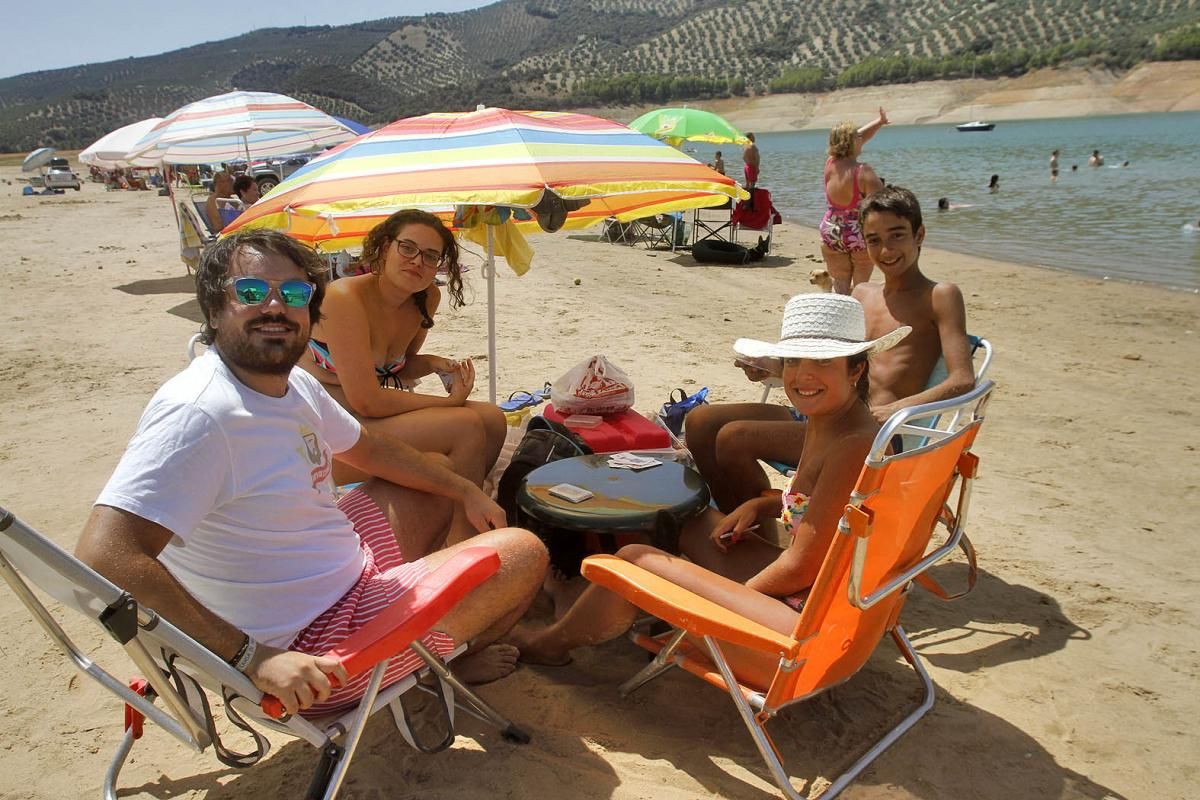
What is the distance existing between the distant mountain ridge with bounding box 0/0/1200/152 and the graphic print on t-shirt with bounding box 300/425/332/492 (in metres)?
84.9

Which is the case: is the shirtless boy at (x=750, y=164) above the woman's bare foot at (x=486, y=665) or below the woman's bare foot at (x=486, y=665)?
above

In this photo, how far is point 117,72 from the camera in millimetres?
151000

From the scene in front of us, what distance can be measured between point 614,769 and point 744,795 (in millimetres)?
363

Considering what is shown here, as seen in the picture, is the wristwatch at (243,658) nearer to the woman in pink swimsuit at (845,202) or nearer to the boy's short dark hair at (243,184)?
the woman in pink swimsuit at (845,202)

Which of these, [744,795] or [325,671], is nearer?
[325,671]

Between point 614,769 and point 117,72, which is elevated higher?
point 117,72

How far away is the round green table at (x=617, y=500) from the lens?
2727 mm

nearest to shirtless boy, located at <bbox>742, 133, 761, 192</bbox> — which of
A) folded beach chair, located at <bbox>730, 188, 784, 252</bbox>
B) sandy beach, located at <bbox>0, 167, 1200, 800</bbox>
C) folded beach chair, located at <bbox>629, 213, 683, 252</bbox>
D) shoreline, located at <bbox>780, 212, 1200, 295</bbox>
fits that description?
folded beach chair, located at <bbox>730, 188, 784, 252</bbox>

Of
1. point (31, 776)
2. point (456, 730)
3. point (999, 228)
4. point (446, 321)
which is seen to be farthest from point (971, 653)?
point (999, 228)

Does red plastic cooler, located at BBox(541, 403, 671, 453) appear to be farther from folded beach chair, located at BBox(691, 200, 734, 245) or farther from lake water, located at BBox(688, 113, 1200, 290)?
lake water, located at BBox(688, 113, 1200, 290)

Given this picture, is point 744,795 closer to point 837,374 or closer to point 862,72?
point 837,374

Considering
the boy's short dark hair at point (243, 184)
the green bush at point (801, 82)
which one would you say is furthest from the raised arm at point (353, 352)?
the green bush at point (801, 82)

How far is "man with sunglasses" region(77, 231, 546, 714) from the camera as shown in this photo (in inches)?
64.9

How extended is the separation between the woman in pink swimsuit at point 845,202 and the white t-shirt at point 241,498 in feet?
17.5
